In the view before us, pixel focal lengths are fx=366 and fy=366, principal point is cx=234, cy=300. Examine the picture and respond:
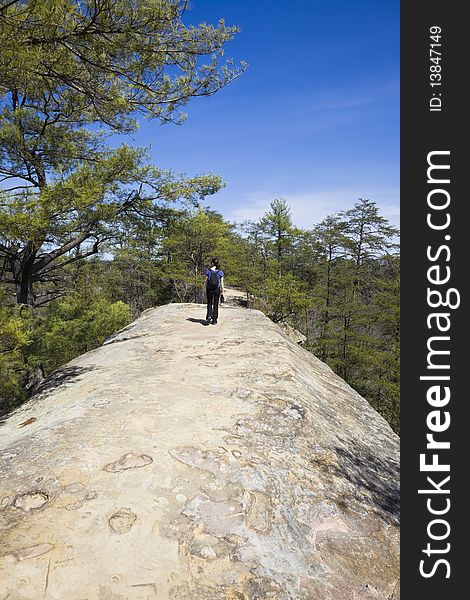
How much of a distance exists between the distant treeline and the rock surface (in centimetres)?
699

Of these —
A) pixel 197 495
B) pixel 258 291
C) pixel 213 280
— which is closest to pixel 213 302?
pixel 213 280

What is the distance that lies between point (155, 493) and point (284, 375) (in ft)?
8.94

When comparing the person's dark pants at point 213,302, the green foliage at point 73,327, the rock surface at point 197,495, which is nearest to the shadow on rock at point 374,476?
the rock surface at point 197,495

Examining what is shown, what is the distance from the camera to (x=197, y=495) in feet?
8.28

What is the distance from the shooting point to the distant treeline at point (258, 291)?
13016 mm

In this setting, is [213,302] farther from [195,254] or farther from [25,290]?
[195,254]

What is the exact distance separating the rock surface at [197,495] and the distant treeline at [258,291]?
699 cm

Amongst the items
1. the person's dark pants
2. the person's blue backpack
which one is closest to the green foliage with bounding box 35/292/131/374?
the person's dark pants

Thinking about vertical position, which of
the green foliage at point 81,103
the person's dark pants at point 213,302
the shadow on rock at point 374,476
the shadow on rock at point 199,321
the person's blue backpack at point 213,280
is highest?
the green foliage at point 81,103

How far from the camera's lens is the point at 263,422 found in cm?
364

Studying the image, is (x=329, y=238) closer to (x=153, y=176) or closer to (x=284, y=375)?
(x=153, y=176)

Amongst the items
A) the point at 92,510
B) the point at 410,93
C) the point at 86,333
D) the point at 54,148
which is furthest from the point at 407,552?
the point at 86,333

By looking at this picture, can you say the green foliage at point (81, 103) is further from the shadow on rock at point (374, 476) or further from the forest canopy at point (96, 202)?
the shadow on rock at point (374, 476)

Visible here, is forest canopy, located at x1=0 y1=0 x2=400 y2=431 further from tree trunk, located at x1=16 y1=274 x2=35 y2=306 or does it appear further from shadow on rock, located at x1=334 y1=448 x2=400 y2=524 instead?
shadow on rock, located at x1=334 y1=448 x2=400 y2=524
